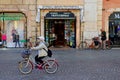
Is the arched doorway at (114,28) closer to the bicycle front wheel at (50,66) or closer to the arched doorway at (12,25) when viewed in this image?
the arched doorway at (12,25)

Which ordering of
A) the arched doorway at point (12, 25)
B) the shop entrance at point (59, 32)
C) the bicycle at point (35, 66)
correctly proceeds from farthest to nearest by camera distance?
the shop entrance at point (59, 32), the arched doorway at point (12, 25), the bicycle at point (35, 66)

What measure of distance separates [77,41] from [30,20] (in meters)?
4.58

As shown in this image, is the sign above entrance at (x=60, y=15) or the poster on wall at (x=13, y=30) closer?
the sign above entrance at (x=60, y=15)


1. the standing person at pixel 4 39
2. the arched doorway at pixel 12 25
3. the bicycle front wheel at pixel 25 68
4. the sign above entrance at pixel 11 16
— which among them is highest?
the sign above entrance at pixel 11 16

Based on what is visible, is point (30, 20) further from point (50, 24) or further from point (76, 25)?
point (76, 25)

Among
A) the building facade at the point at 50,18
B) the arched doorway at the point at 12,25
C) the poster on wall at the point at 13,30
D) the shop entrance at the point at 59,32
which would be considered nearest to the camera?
the building facade at the point at 50,18

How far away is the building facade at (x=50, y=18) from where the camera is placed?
3372 centimetres

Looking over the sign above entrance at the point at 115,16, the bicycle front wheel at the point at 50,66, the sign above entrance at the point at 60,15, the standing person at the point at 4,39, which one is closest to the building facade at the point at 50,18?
the sign above entrance at the point at 60,15

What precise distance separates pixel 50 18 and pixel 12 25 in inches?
140

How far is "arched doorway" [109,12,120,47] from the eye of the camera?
34719mm

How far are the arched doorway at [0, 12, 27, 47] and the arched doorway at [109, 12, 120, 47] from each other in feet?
25.5

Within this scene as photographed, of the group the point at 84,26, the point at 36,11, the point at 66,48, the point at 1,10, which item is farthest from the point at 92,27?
the point at 1,10

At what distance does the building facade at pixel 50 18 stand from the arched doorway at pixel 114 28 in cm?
125

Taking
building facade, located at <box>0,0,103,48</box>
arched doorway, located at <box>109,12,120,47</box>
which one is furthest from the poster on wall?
arched doorway, located at <box>109,12,120,47</box>
